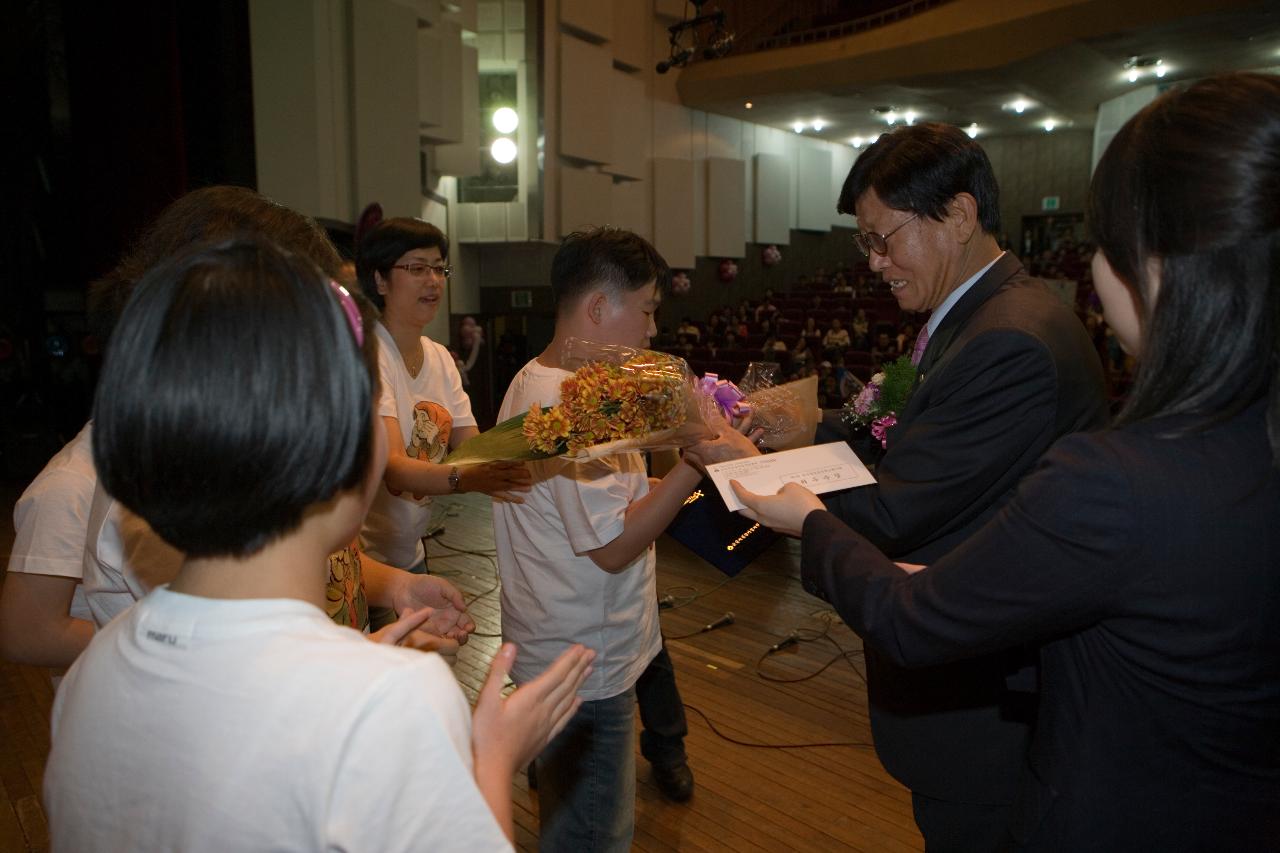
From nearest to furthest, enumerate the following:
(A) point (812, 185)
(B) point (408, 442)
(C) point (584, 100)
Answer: (B) point (408, 442) < (C) point (584, 100) < (A) point (812, 185)

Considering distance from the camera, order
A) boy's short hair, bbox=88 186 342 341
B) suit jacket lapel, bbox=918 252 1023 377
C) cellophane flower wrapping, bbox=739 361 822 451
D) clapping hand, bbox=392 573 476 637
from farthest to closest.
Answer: cellophane flower wrapping, bbox=739 361 822 451 < suit jacket lapel, bbox=918 252 1023 377 < clapping hand, bbox=392 573 476 637 < boy's short hair, bbox=88 186 342 341

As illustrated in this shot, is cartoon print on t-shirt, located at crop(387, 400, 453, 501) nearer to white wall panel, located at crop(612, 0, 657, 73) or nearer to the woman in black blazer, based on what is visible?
the woman in black blazer

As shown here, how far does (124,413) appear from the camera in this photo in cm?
68

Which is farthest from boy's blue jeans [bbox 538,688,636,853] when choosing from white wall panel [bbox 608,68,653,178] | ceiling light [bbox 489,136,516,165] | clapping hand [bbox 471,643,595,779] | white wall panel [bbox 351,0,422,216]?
white wall panel [bbox 608,68,653,178]

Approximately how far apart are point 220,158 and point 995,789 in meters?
7.12

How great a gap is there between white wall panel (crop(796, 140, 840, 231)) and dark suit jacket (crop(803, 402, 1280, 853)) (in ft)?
59.9

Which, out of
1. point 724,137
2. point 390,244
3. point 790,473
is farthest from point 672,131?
point 790,473

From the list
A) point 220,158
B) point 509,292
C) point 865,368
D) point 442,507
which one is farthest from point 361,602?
point 509,292

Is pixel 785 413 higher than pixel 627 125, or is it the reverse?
pixel 627 125

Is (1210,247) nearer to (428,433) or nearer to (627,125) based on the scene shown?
(428,433)

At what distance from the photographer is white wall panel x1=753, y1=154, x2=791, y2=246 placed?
16.9 metres

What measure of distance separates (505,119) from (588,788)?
36.3 ft

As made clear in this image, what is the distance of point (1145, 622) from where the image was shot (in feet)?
2.98

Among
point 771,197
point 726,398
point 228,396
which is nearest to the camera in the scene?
point 228,396
